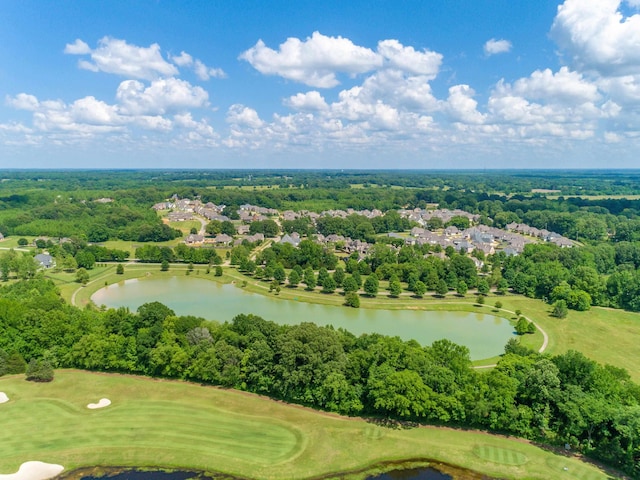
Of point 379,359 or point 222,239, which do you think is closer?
point 379,359

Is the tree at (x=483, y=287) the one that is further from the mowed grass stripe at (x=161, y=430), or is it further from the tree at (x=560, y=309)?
the mowed grass stripe at (x=161, y=430)

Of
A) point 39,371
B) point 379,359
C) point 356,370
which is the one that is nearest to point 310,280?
point 379,359

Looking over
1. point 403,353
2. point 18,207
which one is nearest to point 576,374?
point 403,353

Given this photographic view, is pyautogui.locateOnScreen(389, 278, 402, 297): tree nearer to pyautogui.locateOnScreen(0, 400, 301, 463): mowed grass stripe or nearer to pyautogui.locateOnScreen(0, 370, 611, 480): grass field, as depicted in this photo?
pyautogui.locateOnScreen(0, 370, 611, 480): grass field

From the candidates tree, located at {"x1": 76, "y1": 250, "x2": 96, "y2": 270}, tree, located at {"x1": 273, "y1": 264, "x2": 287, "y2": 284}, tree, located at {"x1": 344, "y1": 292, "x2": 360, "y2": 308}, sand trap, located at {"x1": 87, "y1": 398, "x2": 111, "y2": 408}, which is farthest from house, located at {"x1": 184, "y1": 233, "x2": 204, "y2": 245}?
sand trap, located at {"x1": 87, "y1": 398, "x2": 111, "y2": 408}

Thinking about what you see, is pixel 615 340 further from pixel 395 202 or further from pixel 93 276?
pixel 395 202

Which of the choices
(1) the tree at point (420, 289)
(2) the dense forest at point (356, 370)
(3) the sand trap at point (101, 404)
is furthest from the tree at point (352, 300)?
(3) the sand trap at point (101, 404)

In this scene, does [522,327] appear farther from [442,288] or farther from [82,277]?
[82,277]
